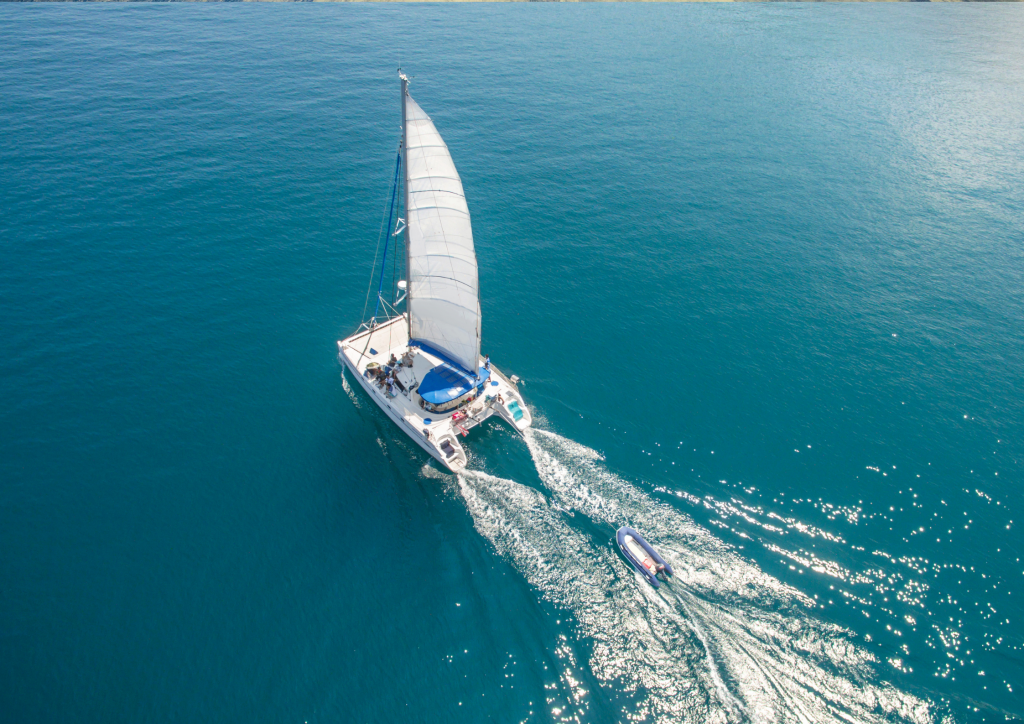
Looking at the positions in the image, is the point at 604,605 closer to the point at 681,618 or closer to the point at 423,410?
the point at 681,618

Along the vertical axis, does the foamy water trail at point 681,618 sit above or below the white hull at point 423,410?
below

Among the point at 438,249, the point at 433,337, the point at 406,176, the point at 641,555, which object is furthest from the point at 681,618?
the point at 406,176

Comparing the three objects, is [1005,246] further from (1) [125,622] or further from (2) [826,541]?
(1) [125,622]

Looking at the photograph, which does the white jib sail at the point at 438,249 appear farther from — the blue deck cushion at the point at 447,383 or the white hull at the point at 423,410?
the white hull at the point at 423,410

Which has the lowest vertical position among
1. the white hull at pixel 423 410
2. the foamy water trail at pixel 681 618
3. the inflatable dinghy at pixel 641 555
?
the foamy water trail at pixel 681 618

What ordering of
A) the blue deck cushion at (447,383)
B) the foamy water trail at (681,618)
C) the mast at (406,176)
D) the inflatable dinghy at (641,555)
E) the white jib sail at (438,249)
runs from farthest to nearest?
the blue deck cushion at (447,383) → the white jib sail at (438,249) → the mast at (406,176) → the inflatable dinghy at (641,555) → the foamy water trail at (681,618)

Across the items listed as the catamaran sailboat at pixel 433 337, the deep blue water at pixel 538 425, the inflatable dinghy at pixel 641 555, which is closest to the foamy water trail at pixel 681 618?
the deep blue water at pixel 538 425

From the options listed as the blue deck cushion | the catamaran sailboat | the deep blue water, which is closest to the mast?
the catamaran sailboat

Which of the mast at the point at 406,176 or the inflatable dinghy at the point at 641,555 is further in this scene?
the mast at the point at 406,176
